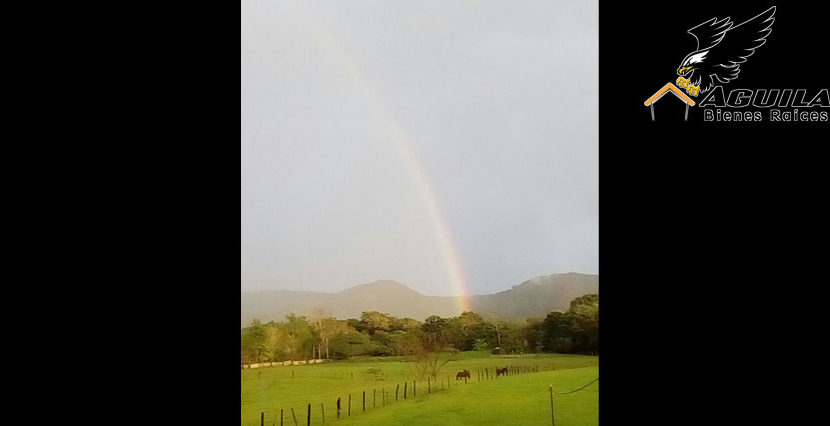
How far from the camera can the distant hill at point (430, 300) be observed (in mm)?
3062

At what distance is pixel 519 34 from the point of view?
316cm

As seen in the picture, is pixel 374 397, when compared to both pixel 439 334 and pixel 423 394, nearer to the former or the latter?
pixel 423 394

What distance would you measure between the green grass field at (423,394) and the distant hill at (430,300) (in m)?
0.23
